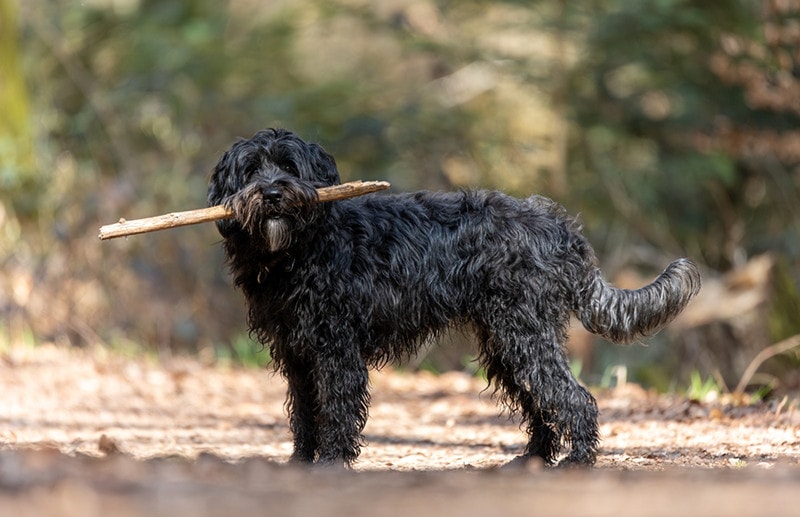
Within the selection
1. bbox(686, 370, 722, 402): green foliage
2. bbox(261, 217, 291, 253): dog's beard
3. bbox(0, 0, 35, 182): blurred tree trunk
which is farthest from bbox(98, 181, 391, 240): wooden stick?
bbox(0, 0, 35, 182): blurred tree trunk

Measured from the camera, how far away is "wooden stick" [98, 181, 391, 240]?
18.4 feet

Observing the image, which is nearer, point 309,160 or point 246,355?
point 309,160

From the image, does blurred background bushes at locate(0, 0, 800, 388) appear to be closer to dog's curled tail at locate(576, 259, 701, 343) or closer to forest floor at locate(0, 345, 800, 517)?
forest floor at locate(0, 345, 800, 517)

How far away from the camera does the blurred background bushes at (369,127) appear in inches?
496

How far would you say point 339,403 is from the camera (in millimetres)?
5715

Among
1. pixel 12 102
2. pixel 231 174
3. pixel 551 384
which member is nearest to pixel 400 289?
pixel 551 384

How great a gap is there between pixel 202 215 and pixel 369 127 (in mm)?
8897

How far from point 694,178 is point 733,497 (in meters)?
10.8

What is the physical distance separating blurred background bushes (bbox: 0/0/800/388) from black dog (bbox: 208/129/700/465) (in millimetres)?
6333

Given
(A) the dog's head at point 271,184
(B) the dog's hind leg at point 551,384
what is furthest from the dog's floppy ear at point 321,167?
(B) the dog's hind leg at point 551,384

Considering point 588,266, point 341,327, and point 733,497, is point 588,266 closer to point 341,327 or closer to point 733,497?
point 341,327

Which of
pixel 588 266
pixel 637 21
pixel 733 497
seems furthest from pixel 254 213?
pixel 637 21

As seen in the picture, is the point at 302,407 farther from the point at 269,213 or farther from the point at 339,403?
the point at 269,213

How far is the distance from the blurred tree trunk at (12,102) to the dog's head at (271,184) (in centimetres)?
799
